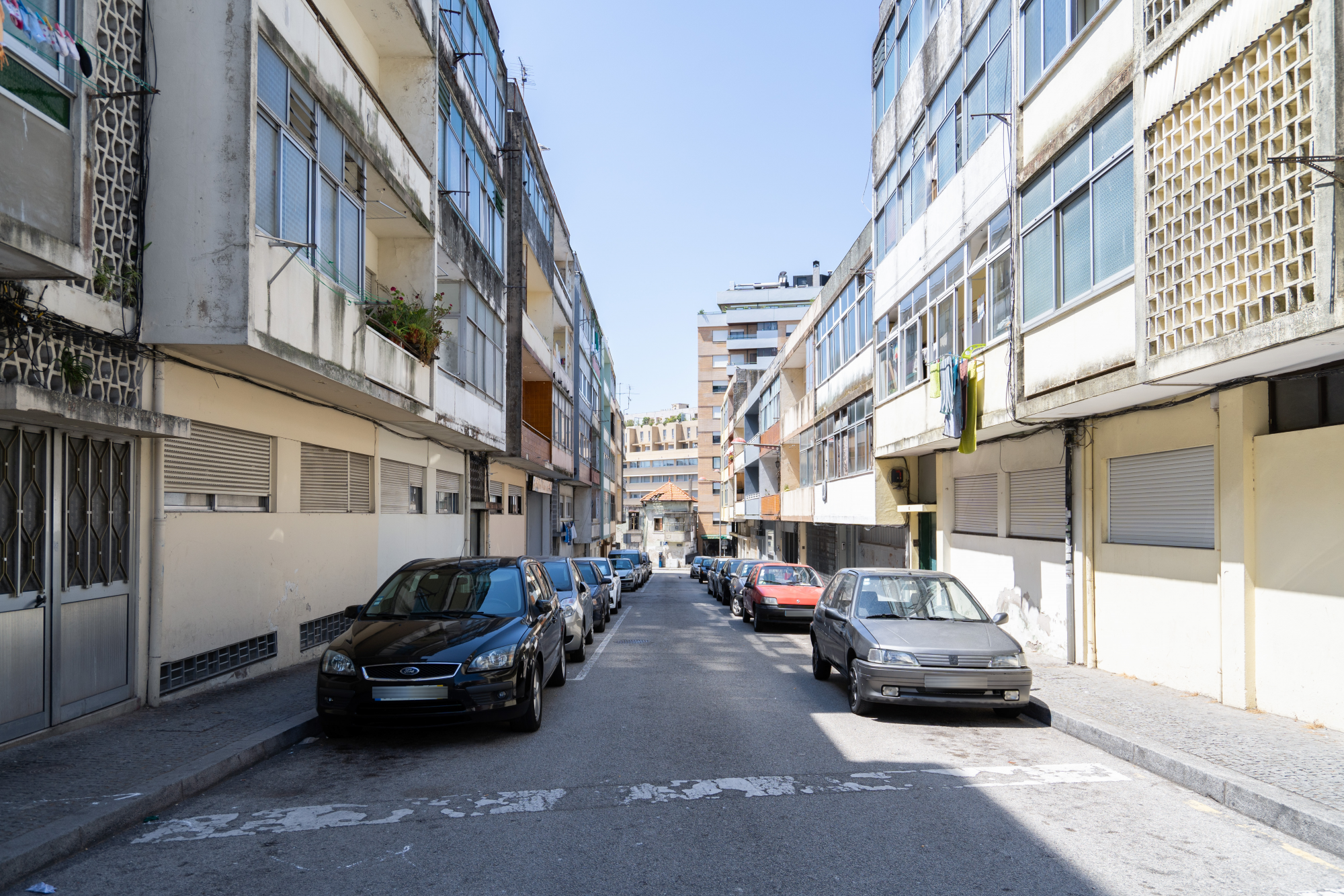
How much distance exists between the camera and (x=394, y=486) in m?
16.5

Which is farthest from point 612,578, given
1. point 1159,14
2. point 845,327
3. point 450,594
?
point 1159,14

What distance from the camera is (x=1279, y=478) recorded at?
8.50 m

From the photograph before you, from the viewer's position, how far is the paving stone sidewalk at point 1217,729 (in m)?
6.29

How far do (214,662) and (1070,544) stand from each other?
35.3 ft

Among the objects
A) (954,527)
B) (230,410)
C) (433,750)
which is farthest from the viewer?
(954,527)

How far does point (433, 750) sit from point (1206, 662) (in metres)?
7.92

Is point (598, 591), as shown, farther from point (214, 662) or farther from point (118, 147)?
point (118, 147)

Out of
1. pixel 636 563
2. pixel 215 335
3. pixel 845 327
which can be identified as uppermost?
pixel 845 327

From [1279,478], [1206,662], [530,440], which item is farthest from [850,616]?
[530,440]

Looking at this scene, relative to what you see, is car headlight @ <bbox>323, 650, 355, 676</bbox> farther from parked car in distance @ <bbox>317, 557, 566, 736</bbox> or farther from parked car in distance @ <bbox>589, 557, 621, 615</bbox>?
parked car in distance @ <bbox>589, 557, 621, 615</bbox>

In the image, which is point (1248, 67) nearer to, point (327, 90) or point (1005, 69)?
point (1005, 69)

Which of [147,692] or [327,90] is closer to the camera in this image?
[147,692]

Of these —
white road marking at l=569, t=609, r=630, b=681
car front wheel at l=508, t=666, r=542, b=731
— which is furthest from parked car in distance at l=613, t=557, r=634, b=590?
car front wheel at l=508, t=666, r=542, b=731

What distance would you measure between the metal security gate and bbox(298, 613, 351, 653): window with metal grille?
3670mm
